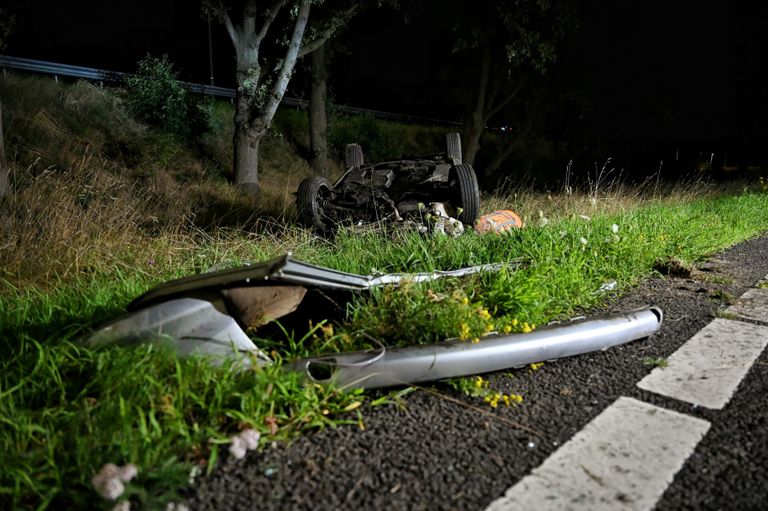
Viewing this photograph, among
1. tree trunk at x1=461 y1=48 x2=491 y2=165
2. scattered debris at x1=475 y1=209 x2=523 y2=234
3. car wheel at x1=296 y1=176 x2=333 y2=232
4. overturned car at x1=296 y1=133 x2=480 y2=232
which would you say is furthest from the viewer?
tree trunk at x1=461 y1=48 x2=491 y2=165

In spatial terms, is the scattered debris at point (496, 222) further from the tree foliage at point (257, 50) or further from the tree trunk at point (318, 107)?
the tree trunk at point (318, 107)

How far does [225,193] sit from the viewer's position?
9.93 m

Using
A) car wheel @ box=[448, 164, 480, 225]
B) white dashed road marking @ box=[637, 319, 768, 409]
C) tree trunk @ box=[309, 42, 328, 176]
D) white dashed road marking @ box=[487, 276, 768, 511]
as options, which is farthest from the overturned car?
tree trunk @ box=[309, 42, 328, 176]

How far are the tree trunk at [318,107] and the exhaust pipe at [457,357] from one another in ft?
37.1

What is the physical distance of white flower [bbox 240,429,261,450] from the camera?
1523 millimetres

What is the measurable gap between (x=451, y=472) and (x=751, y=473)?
2.92ft

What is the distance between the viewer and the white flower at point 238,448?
4.90ft

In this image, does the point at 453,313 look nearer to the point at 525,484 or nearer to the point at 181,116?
the point at 525,484

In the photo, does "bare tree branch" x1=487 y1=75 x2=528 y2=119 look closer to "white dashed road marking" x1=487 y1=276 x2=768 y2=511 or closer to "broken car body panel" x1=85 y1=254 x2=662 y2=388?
"white dashed road marking" x1=487 y1=276 x2=768 y2=511

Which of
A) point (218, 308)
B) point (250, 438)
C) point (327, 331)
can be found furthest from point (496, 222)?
point (250, 438)

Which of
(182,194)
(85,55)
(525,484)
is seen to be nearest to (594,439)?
(525,484)

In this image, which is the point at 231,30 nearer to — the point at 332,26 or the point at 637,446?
the point at 332,26

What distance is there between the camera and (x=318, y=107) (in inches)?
510

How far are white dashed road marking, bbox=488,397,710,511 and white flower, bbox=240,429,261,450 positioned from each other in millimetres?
740
